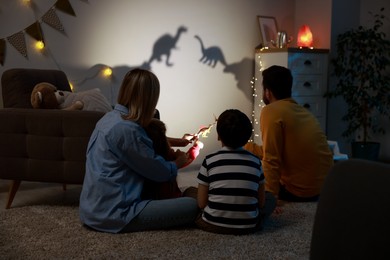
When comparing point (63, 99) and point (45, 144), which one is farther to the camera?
point (63, 99)

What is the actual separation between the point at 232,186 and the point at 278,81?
2.83 feet

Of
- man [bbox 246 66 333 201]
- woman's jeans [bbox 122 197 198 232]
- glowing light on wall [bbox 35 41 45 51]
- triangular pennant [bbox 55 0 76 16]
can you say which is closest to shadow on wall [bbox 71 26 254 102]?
glowing light on wall [bbox 35 41 45 51]

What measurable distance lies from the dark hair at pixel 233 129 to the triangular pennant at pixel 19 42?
1.86 m

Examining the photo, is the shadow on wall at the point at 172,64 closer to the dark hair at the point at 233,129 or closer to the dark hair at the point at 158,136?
the dark hair at the point at 158,136

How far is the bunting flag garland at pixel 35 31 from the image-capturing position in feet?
11.2

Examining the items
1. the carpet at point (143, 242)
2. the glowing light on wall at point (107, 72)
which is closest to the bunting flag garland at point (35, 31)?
the glowing light on wall at point (107, 72)

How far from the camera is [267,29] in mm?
4602

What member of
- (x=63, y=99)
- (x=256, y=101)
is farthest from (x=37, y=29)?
(x=256, y=101)

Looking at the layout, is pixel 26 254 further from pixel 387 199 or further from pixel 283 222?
pixel 387 199

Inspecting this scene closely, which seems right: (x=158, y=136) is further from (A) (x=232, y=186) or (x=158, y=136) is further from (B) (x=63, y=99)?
(B) (x=63, y=99)

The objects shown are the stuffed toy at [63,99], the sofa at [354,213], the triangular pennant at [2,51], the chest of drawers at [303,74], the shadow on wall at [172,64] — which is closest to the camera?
the sofa at [354,213]

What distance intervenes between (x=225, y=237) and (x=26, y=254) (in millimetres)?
784

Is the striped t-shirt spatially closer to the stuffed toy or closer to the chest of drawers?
the stuffed toy

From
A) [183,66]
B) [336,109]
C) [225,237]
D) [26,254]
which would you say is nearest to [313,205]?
[225,237]
